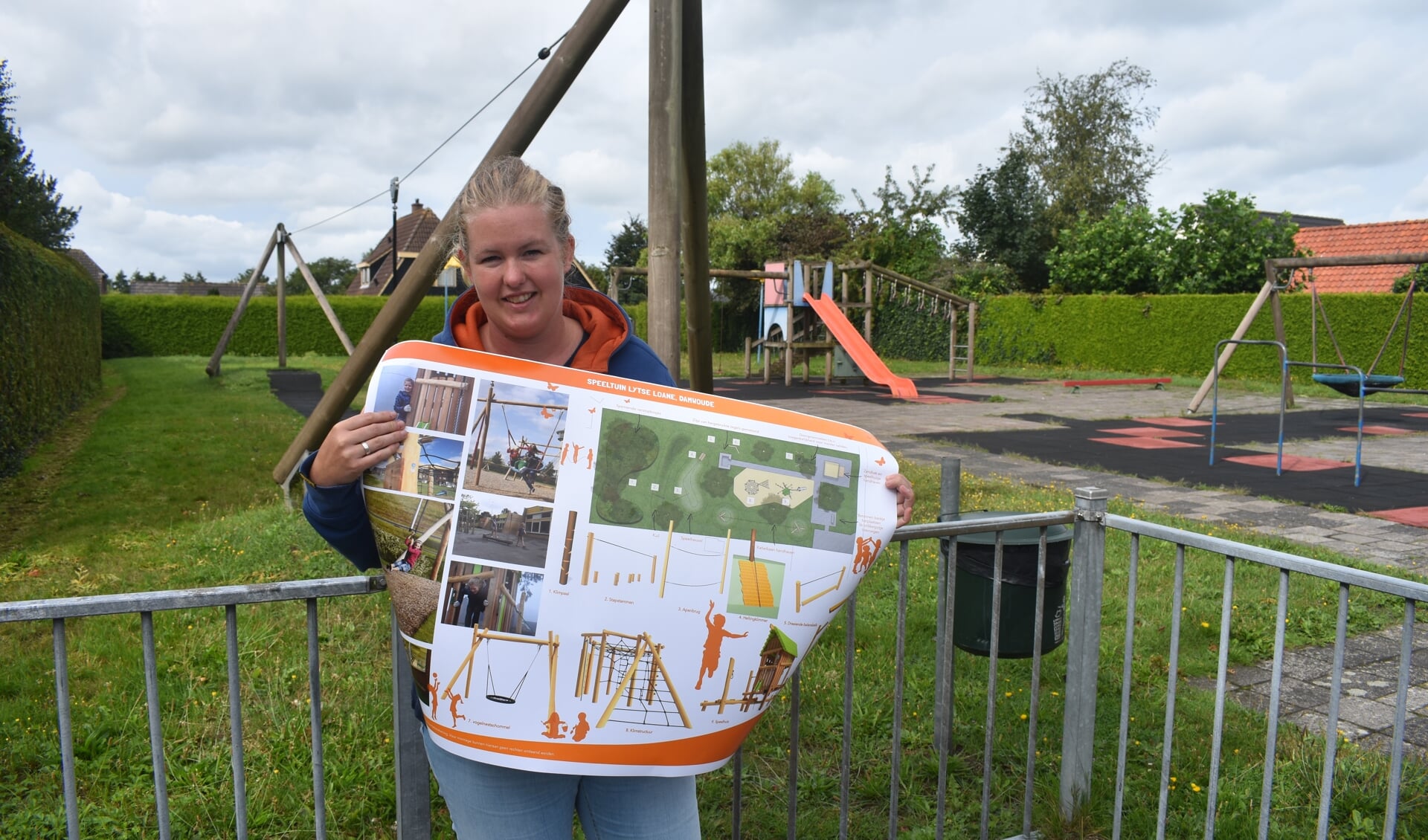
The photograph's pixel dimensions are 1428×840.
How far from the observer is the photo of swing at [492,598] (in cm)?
135

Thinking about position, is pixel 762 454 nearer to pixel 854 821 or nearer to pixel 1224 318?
pixel 854 821

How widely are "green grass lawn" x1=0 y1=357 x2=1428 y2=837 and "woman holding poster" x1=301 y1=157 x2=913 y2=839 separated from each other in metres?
1.47

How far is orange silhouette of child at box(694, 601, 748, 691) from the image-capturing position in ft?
4.66

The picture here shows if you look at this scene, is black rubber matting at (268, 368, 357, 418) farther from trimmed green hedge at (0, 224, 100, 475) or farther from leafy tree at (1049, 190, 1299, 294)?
leafy tree at (1049, 190, 1299, 294)

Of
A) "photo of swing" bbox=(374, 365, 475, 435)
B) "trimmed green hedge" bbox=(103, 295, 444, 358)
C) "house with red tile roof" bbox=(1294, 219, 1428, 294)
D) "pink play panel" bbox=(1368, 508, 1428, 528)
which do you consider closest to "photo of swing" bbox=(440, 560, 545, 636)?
"photo of swing" bbox=(374, 365, 475, 435)

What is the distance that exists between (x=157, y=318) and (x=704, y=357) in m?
31.3

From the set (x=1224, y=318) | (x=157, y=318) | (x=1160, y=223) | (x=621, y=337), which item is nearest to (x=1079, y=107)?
(x=1160, y=223)

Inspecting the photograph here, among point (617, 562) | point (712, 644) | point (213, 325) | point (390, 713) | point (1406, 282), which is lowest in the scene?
point (390, 713)

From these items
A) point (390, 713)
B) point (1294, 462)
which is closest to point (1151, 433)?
point (1294, 462)

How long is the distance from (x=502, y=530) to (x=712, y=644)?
1.19 feet

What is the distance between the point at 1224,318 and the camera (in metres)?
20.5

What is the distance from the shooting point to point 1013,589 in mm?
2689

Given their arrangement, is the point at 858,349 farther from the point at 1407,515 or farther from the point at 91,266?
the point at 91,266

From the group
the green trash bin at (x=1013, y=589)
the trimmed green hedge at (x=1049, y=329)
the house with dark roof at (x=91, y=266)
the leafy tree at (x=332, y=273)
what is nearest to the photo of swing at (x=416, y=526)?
the green trash bin at (x=1013, y=589)
